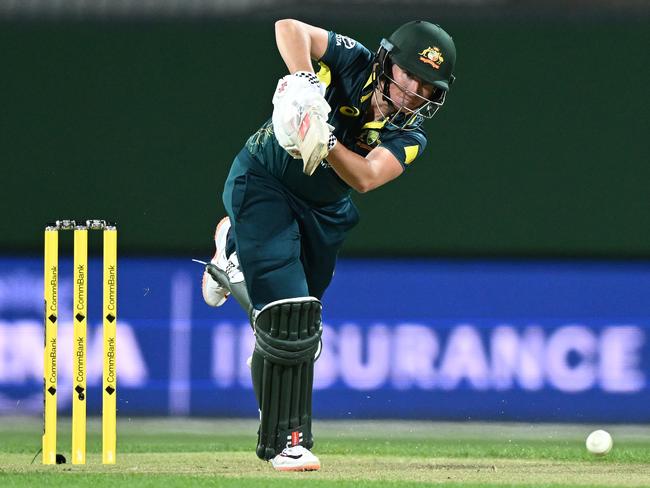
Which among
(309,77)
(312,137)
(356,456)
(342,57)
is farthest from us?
(356,456)

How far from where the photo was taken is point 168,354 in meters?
6.97

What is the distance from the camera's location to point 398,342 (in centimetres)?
696

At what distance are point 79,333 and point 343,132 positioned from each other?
1.03m

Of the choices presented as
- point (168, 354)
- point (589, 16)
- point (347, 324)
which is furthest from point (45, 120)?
Result: point (589, 16)

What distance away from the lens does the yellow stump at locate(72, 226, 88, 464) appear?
4.63 metres

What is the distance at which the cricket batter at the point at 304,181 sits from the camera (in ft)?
Answer: 14.7

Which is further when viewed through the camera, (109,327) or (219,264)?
(219,264)

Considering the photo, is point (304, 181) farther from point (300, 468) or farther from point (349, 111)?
point (300, 468)

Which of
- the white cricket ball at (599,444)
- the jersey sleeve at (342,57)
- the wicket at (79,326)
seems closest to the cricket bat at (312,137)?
the jersey sleeve at (342,57)

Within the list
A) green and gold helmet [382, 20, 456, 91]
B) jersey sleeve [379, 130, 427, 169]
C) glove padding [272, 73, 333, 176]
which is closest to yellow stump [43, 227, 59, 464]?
glove padding [272, 73, 333, 176]

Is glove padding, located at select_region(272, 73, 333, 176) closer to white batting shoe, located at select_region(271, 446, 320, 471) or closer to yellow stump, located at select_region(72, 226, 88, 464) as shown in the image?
yellow stump, located at select_region(72, 226, 88, 464)

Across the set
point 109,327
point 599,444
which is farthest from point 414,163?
point 109,327

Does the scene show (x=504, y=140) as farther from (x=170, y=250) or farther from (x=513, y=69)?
(x=170, y=250)

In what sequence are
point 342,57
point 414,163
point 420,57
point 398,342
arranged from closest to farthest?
point 420,57
point 342,57
point 414,163
point 398,342
